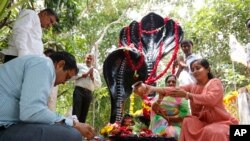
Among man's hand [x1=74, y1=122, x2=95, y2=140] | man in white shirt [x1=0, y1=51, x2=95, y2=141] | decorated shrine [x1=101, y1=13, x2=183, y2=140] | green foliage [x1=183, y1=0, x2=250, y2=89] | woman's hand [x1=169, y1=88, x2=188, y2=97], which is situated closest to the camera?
man in white shirt [x1=0, y1=51, x2=95, y2=141]

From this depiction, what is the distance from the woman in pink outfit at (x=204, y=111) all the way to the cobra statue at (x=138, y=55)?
160 cm

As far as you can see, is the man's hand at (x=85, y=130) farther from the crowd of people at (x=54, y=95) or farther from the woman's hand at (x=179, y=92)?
the woman's hand at (x=179, y=92)

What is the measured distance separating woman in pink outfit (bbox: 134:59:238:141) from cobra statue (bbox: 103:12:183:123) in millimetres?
1601

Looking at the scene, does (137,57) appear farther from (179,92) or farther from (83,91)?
(179,92)

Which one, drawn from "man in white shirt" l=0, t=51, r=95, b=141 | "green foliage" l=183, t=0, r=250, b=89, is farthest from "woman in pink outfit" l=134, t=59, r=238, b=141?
"green foliage" l=183, t=0, r=250, b=89

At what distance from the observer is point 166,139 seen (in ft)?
11.6

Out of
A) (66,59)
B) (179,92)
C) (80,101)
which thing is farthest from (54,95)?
(66,59)

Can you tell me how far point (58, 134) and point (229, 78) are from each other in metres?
8.44

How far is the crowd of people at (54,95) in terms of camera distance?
1867mm

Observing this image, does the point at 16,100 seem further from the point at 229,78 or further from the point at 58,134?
the point at 229,78

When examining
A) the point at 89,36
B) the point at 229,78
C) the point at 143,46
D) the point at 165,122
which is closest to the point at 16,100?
the point at 165,122

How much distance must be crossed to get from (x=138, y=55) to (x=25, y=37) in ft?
6.47

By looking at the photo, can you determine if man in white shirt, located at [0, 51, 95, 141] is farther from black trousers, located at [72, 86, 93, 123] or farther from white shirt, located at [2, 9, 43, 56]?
black trousers, located at [72, 86, 93, 123]

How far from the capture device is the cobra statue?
5035 millimetres
